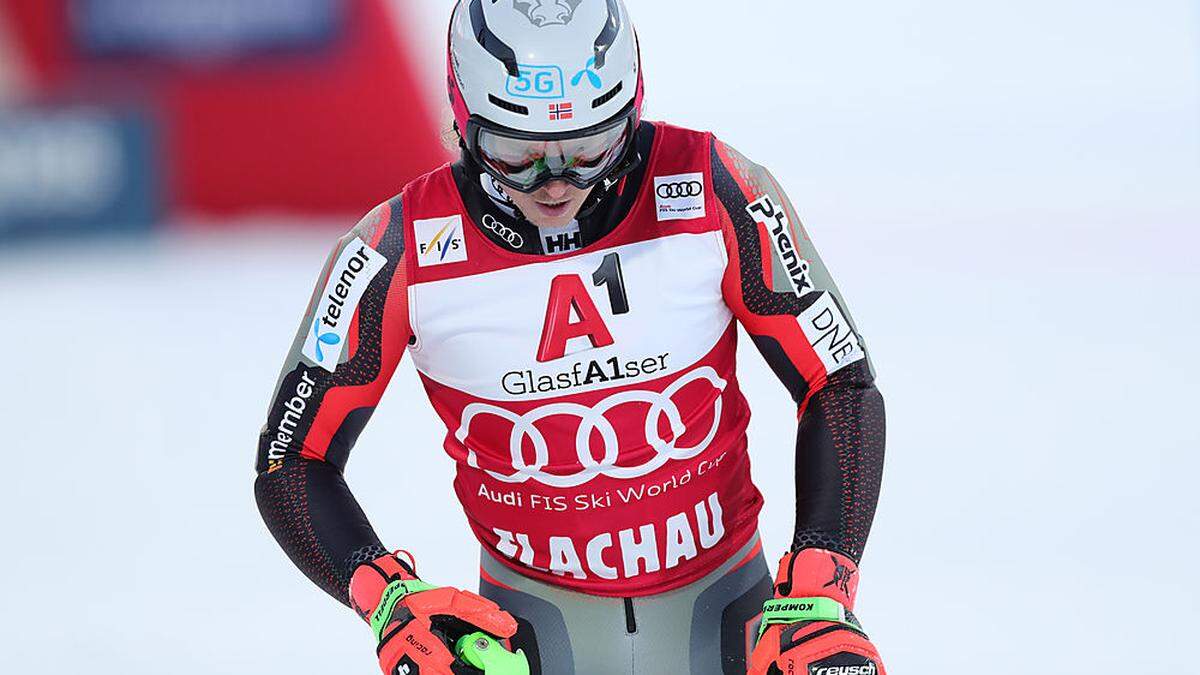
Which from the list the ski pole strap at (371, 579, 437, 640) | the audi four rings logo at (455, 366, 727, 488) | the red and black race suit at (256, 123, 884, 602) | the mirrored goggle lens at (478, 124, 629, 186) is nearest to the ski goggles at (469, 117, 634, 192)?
the mirrored goggle lens at (478, 124, 629, 186)

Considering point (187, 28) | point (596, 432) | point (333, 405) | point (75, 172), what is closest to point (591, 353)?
point (596, 432)

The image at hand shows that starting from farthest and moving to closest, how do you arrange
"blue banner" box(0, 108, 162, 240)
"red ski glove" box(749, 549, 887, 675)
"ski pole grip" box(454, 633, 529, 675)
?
"blue banner" box(0, 108, 162, 240), "ski pole grip" box(454, 633, 529, 675), "red ski glove" box(749, 549, 887, 675)

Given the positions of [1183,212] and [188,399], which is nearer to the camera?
[188,399]

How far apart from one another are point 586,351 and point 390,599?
0.57 metres

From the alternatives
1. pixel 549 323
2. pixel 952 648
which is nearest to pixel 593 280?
pixel 549 323

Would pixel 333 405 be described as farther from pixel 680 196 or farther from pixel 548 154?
pixel 680 196

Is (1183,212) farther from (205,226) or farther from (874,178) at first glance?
(205,226)

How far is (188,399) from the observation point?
7.34 m

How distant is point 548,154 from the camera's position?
293 centimetres

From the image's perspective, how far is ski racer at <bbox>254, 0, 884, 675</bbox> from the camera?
304cm

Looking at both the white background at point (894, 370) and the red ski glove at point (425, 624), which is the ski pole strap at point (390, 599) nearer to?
the red ski glove at point (425, 624)

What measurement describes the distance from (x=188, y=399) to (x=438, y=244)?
14.7 ft

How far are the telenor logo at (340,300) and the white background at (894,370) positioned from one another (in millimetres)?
1886

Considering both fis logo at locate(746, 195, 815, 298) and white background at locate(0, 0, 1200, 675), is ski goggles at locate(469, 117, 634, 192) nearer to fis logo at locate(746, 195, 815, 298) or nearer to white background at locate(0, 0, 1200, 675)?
fis logo at locate(746, 195, 815, 298)
